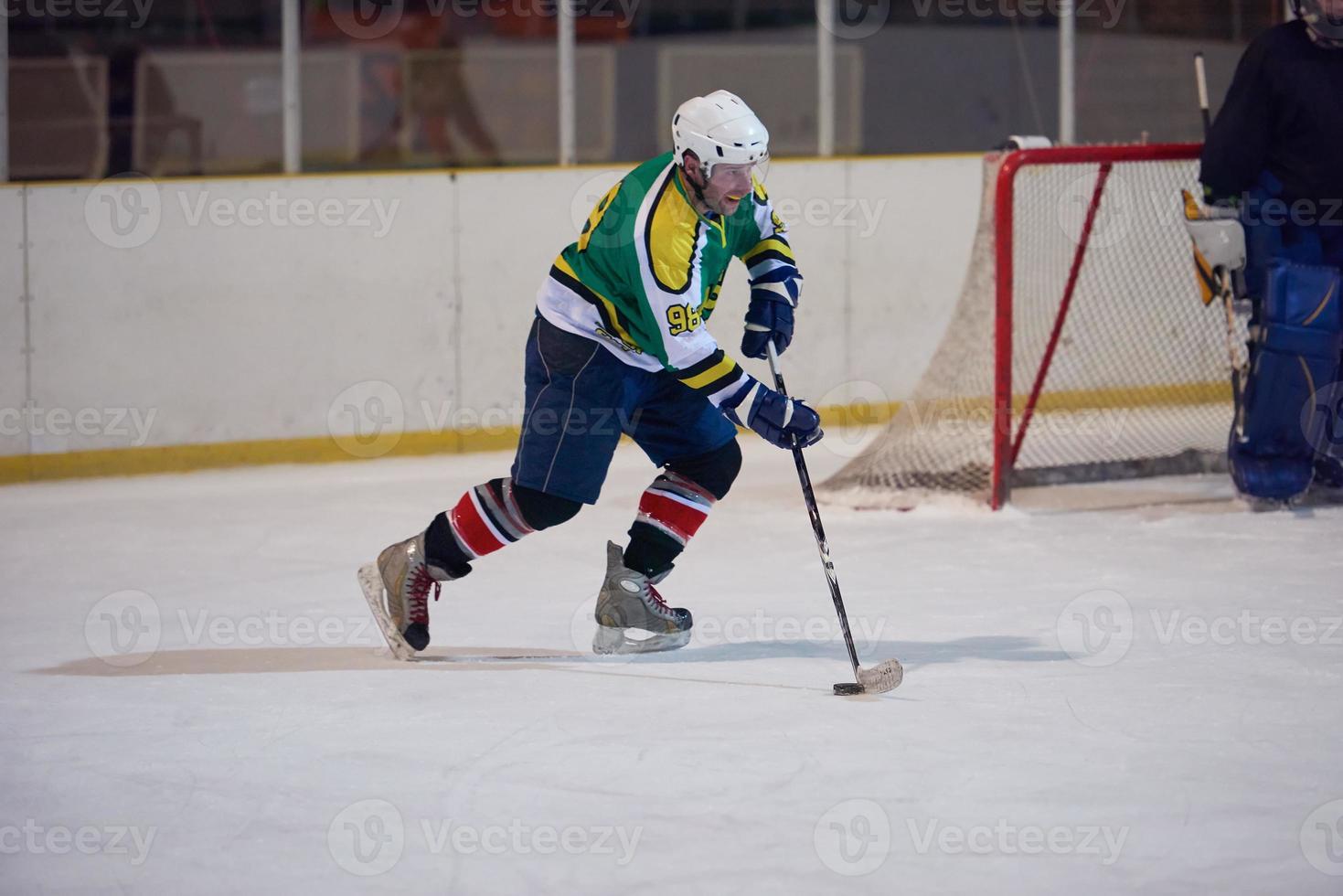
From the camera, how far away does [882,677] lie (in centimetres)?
309

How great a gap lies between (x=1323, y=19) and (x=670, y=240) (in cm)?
234

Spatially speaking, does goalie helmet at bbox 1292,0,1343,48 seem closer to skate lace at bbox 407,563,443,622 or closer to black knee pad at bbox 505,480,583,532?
black knee pad at bbox 505,480,583,532

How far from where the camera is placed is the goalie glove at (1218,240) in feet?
15.7

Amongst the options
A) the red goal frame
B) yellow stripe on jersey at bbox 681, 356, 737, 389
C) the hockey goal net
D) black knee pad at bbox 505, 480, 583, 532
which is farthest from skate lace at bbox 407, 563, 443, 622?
the red goal frame

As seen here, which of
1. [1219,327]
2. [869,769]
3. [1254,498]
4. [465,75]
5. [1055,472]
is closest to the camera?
[869,769]

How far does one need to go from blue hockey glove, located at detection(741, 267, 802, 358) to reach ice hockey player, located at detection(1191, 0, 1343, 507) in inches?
68.8

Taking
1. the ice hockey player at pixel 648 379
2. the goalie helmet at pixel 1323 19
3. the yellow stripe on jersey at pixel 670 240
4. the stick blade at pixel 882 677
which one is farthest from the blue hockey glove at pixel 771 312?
the goalie helmet at pixel 1323 19

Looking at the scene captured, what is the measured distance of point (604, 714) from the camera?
9.87 ft

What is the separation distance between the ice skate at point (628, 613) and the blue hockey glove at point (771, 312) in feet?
1.51

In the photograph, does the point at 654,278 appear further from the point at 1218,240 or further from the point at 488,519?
the point at 1218,240

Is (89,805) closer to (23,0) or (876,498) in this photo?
(876,498)

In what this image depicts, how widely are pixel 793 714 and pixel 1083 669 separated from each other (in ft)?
1.97

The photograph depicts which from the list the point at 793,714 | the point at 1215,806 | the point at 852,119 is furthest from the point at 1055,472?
the point at 1215,806

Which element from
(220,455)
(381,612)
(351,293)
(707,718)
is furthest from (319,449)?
(707,718)
